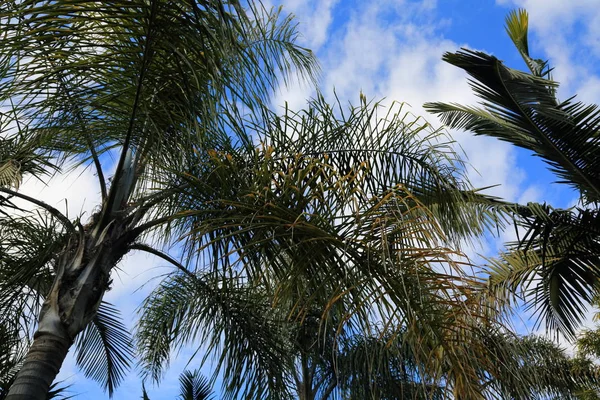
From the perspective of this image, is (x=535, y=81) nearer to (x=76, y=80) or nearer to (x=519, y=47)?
(x=519, y=47)

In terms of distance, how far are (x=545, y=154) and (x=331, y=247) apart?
3.94 meters

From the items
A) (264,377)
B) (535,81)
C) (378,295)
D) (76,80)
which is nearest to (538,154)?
(535,81)

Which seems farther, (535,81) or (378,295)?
(535,81)

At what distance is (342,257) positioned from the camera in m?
2.99

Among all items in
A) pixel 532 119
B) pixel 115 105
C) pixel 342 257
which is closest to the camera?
pixel 342 257

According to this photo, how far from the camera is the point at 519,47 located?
713 centimetres

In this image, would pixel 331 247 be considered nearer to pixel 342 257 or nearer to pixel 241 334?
pixel 342 257

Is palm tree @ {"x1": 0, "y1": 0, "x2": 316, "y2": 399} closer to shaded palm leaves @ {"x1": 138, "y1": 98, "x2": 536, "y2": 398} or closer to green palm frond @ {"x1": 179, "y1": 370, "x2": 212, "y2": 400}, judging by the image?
shaded palm leaves @ {"x1": 138, "y1": 98, "x2": 536, "y2": 398}

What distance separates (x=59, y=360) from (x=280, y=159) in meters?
1.76

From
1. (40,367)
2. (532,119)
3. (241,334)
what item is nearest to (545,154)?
(532,119)

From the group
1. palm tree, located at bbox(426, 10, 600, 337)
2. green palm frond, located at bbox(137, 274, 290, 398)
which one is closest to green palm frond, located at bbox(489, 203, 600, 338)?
palm tree, located at bbox(426, 10, 600, 337)

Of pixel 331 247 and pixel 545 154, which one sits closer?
pixel 331 247

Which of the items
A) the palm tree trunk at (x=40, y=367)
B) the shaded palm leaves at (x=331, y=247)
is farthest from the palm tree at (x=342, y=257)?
the palm tree trunk at (x=40, y=367)

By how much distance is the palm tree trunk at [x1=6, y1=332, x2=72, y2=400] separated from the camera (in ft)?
11.0
